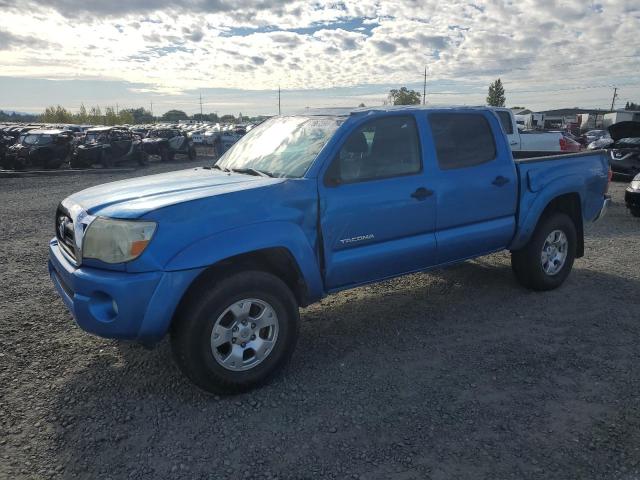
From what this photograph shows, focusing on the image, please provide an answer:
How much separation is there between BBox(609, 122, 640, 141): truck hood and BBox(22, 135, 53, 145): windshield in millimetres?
19288

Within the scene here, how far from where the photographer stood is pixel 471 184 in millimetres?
4488

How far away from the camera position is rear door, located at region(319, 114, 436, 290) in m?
3.73

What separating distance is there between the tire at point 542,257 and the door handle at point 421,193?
5.31ft

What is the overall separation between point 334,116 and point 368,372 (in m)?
1.98

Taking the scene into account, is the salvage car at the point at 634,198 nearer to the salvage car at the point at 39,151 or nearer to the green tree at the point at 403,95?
the salvage car at the point at 39,151

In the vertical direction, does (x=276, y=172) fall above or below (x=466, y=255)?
above

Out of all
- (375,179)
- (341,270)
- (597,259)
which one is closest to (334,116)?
(375,179)

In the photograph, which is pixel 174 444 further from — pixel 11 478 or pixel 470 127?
pixel 470 127

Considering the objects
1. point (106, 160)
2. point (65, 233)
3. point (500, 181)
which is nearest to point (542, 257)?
point (500, 181)

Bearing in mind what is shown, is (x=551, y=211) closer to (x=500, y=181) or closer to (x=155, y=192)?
(x=500, y=181)

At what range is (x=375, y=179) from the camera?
395 cm

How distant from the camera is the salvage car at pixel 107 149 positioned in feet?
67.7

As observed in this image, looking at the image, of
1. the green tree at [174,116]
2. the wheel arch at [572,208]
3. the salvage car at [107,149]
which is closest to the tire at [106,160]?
the salvage car at [107,149]

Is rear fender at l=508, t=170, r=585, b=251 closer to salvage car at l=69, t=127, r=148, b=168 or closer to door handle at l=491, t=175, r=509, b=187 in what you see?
door handle at l=491, t=175, r=509, b=187
